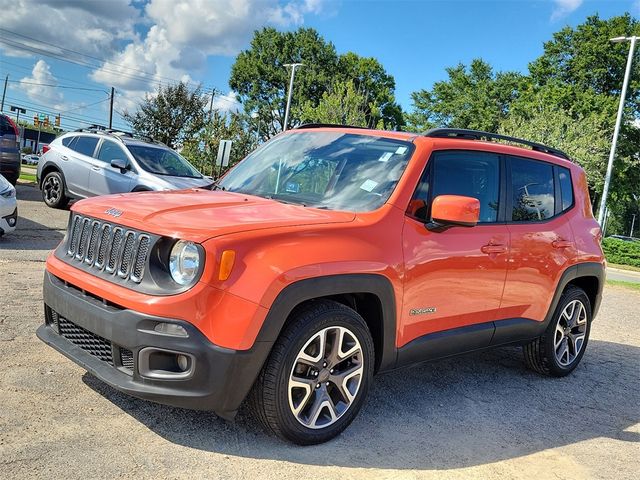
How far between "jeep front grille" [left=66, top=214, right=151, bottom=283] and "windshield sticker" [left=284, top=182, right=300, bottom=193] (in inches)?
46.4

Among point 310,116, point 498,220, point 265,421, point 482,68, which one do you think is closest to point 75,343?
point 265,421

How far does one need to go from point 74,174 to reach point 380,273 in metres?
10.3

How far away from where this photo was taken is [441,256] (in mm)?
3695

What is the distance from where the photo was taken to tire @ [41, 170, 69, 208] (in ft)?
39.7

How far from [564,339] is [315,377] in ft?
Answer: 9.84

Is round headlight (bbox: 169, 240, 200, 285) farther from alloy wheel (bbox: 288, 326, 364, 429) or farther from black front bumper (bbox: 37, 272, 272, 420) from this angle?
alloy wheel (bbox: 288, 326, 364, 429)

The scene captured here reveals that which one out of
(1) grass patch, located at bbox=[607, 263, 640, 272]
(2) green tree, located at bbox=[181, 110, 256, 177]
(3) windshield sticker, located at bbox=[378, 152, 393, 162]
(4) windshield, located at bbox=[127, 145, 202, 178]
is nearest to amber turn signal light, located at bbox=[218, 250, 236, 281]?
(3) windshield sticker, located at bbox=[378, 152, 393, 162]

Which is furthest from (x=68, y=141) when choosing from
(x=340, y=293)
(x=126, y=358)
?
(x=340, y=293)

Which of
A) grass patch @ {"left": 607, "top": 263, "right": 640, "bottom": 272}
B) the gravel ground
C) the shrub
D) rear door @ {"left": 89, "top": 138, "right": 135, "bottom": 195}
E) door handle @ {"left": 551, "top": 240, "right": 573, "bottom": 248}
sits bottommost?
grass patch @ {"left": 607, "top": 263, "right": 640, "bottom": 272}

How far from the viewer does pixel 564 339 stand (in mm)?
5176

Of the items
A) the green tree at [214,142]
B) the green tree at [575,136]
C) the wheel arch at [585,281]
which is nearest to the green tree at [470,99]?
the green tree at [575,136]

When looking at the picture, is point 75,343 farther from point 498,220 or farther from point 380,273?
point 498,220

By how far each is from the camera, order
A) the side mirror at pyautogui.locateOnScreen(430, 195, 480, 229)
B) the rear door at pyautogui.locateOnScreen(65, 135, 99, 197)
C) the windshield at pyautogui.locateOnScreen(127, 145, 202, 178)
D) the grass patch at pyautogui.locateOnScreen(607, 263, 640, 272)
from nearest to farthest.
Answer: the side mirror at pyautogui.locateOnScreen(430, 195, 480, 229)
the windshield at pyautogui.locateOnScreen(127, 145, 202, 178)
the rear door at pyautogui.locateOnScreen(65, 135, 99, 197)
the grass patch at pyautogui.locateOnScreen(607, 263, 640, 272)

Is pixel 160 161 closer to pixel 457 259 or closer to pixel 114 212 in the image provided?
pixel 114 212
